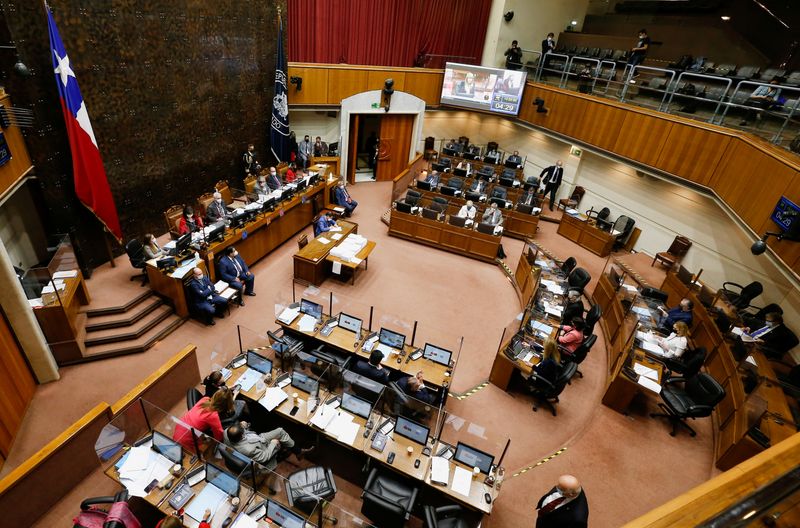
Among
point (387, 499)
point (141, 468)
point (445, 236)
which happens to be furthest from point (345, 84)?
point (387, 499)

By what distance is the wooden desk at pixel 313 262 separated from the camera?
29.3 ft

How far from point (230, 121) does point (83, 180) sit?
4457 millimetres

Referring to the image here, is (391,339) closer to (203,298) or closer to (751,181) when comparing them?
(203,298)

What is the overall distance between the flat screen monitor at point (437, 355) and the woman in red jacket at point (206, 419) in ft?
9.69

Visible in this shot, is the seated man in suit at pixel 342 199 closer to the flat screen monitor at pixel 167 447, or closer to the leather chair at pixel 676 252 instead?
the flat screen monitor at pixel 167 447

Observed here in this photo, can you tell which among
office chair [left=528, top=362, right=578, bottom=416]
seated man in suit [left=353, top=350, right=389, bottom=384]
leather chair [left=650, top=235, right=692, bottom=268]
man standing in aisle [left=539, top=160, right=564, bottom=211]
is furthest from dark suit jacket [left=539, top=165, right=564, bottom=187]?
seated man in suit [left=353, top=350, right=389, bottom=384]

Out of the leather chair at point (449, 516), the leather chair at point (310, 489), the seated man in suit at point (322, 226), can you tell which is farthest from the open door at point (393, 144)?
the leather chair at point (449, 516)

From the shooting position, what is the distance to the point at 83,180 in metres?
7.41

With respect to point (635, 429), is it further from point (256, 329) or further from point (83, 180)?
point (83, 180)

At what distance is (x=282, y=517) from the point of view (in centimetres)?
407

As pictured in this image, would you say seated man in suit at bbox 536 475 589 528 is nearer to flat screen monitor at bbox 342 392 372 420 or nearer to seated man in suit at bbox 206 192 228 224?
flat screen monitor at bbox 342 392 372 420

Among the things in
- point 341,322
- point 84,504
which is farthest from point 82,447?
point 341,322

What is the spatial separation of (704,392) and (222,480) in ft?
21.7

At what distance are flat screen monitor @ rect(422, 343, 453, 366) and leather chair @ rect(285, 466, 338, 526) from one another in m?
2.38
